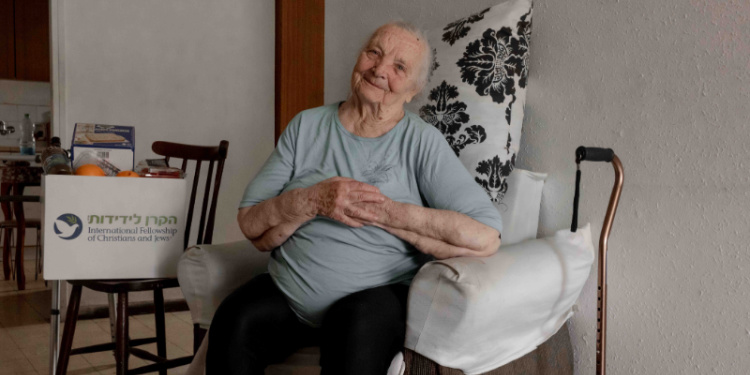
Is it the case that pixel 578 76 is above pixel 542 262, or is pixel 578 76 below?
above

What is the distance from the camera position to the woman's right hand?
1.23m

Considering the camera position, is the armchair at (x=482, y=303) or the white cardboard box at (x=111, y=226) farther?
the white cardboard box at (x=111, y=226)

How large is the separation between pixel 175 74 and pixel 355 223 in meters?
2.10

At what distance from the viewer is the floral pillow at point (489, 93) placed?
1.55 metres

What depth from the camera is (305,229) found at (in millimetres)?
1335

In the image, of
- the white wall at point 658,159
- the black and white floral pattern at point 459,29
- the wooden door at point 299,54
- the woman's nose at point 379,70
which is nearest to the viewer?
the white wall at point 658,159

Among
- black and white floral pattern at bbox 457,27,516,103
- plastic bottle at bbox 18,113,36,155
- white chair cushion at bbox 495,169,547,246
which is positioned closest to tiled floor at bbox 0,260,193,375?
white chair cushion at bbox 495,169,547,246

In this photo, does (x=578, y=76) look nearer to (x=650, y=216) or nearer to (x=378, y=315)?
(x=650, y=216)

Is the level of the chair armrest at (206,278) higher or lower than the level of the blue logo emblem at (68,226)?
lower

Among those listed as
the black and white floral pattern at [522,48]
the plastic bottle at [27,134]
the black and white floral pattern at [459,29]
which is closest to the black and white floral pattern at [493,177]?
the black and white floral pattern at [522,48]

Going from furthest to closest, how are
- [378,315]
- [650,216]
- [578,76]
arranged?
[578,76], [650,216], [378,315]

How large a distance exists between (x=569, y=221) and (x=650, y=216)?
0.78 feet

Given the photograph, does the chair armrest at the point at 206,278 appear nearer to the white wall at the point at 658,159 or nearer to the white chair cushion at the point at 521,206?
the white chair cushion at the point at 521,206

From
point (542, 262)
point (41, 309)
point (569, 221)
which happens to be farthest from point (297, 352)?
point (41, 309)
